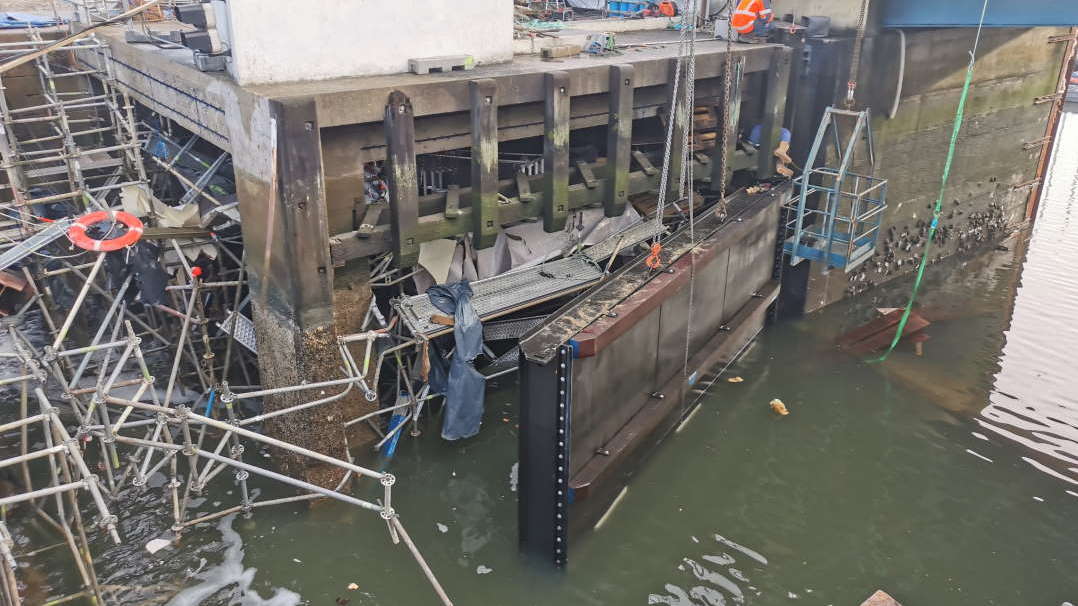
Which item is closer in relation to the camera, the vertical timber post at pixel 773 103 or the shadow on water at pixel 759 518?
the shadow on water at pixel 759 518

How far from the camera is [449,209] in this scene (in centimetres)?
1046

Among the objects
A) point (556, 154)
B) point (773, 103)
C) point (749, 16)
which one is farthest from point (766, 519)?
point (749, 16)

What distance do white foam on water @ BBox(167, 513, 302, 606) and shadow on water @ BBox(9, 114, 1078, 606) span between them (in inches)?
0.9

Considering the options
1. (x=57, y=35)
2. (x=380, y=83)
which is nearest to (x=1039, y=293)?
(x=380, y=83)

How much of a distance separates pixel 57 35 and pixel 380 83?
9.11 m

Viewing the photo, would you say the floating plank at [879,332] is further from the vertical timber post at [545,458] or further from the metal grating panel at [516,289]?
the vertical timber post at [545,458]

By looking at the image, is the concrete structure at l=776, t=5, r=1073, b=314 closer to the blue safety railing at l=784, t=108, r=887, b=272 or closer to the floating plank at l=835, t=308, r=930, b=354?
the blue safety railing at l=784, t=108, r=887, b=272

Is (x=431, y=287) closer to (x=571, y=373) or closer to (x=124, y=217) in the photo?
(x=571, y=373)

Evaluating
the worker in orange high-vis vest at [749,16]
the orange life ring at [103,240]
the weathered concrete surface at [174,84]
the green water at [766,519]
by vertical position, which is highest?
the worker in orange high-vis vest at [749,16]

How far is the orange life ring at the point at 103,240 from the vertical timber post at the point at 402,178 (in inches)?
116

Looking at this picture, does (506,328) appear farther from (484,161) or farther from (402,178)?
(402,178)

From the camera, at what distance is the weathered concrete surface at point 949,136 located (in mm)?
14969

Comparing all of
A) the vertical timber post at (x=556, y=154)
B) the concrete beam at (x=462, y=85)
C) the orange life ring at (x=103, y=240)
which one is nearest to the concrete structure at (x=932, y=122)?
the concrete beam at (x=462, y=85)

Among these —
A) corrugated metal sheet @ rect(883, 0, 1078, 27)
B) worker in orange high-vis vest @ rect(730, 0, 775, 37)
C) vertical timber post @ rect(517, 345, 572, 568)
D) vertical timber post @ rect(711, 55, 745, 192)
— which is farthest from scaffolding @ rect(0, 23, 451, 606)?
corrugated metal sheet @ rect(883, 0, 1078, 27)
